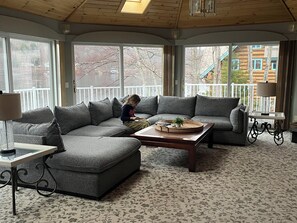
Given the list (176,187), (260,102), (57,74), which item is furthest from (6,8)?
(260,102)

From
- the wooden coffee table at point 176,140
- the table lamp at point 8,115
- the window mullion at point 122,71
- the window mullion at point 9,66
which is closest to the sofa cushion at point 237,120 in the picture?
the wooden coffee table at point 176,140

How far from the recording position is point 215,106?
580 centimetres

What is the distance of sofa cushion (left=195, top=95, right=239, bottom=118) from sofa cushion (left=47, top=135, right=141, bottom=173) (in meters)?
2.60

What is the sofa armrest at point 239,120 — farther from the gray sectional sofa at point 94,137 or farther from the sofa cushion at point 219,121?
the sofa cushion at point 219,121

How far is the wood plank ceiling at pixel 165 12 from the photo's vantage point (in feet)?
17.8

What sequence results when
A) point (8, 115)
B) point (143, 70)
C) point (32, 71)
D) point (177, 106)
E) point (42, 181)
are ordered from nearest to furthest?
point (8, 115) → point (42, 181) → point (32, 71) → point (177, 106) → point (143, 70)

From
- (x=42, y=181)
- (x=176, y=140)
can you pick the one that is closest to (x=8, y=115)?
(x=42, y=181)

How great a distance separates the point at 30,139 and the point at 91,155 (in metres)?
0.73

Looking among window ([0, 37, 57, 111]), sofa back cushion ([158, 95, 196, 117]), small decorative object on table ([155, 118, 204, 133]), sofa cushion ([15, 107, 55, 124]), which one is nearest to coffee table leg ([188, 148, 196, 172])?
small decorative object on table ([155, 118, 204, 133])

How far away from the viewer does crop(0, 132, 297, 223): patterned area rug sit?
2.70m

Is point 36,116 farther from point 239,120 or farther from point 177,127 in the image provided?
point 239,120

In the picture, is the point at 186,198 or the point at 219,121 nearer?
the point at 186,198

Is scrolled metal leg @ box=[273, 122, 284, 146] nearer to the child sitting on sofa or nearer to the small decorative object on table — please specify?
the small decorative object on table

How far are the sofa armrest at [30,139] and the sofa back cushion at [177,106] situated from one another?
11.1 feet
